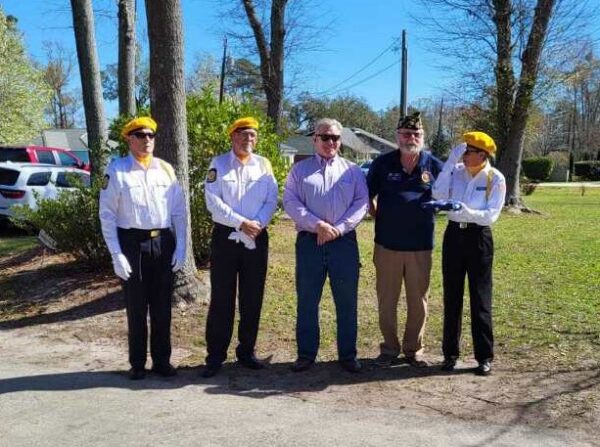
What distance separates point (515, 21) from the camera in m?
19.8

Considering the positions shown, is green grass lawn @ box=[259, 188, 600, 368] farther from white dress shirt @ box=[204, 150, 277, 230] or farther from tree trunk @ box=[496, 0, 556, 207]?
tree trunk @ box=[496, 0, 556, 207]

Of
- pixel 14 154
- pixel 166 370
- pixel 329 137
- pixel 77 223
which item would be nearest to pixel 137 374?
pixel 166 370

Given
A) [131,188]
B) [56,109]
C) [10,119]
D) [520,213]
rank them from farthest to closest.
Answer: [56,109] < [10,119] < [520,213] < [131,188]

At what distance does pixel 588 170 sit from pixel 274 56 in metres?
52.5

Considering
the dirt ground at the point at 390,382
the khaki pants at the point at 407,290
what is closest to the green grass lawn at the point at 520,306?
the dirt ground at the point at 390,382

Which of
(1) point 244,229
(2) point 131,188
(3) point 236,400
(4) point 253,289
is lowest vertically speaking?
Result: (3) point 236,400

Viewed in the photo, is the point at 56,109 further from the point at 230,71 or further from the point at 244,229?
the point at 244,229

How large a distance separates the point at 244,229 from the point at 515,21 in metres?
17.7

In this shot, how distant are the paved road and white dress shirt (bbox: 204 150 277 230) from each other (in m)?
1.32

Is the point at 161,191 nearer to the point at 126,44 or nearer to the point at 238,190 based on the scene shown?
the point at 238,190

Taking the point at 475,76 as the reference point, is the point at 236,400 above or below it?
below

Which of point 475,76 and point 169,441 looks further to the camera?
point 475,76

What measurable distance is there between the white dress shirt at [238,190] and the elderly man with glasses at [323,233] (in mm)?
209

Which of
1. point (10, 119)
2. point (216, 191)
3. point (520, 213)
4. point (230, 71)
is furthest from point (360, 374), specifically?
point (10, 119)
